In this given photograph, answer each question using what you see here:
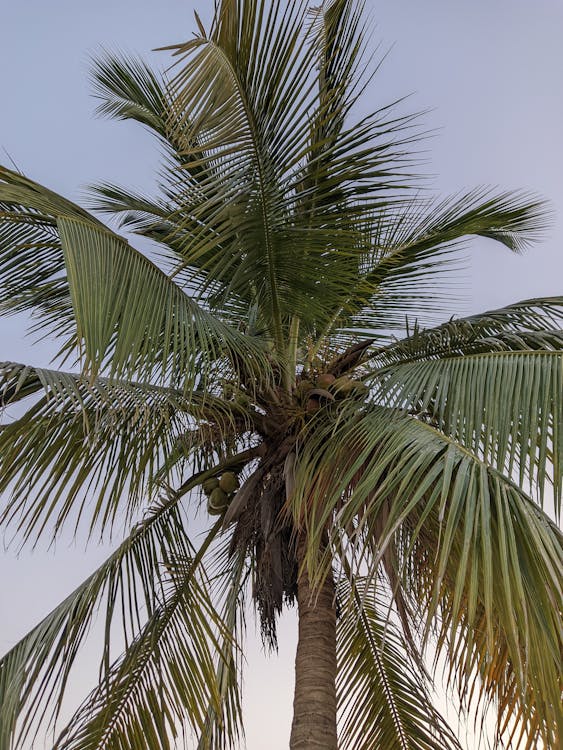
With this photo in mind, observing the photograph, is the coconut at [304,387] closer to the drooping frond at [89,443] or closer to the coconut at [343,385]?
the coconut at [343,385]

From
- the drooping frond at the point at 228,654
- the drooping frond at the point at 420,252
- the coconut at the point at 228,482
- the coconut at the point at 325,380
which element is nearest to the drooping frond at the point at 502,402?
the coconut at the point at 325,380

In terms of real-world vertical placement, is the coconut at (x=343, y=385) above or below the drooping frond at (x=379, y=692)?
above

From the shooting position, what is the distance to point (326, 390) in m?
3.90

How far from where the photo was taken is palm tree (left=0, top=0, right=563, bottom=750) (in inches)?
124

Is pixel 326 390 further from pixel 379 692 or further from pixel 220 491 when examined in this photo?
pixel 379 692

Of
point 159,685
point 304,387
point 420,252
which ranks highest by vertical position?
point 420,252

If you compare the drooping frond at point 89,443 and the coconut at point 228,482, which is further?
the coconut at point 228,482

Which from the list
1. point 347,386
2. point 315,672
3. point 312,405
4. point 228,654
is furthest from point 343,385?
point 228,654

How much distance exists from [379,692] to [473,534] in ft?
7.39

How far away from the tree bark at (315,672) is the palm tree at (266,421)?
0.01 m

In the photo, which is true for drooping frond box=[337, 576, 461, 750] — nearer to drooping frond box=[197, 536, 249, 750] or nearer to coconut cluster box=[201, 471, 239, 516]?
drooping frond box=[197, 536, 249, 750]

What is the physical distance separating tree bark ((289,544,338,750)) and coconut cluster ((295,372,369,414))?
0.70m

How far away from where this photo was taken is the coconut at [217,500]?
402 cm

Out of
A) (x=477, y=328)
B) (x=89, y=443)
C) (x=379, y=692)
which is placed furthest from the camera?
(x=379, y=692)
